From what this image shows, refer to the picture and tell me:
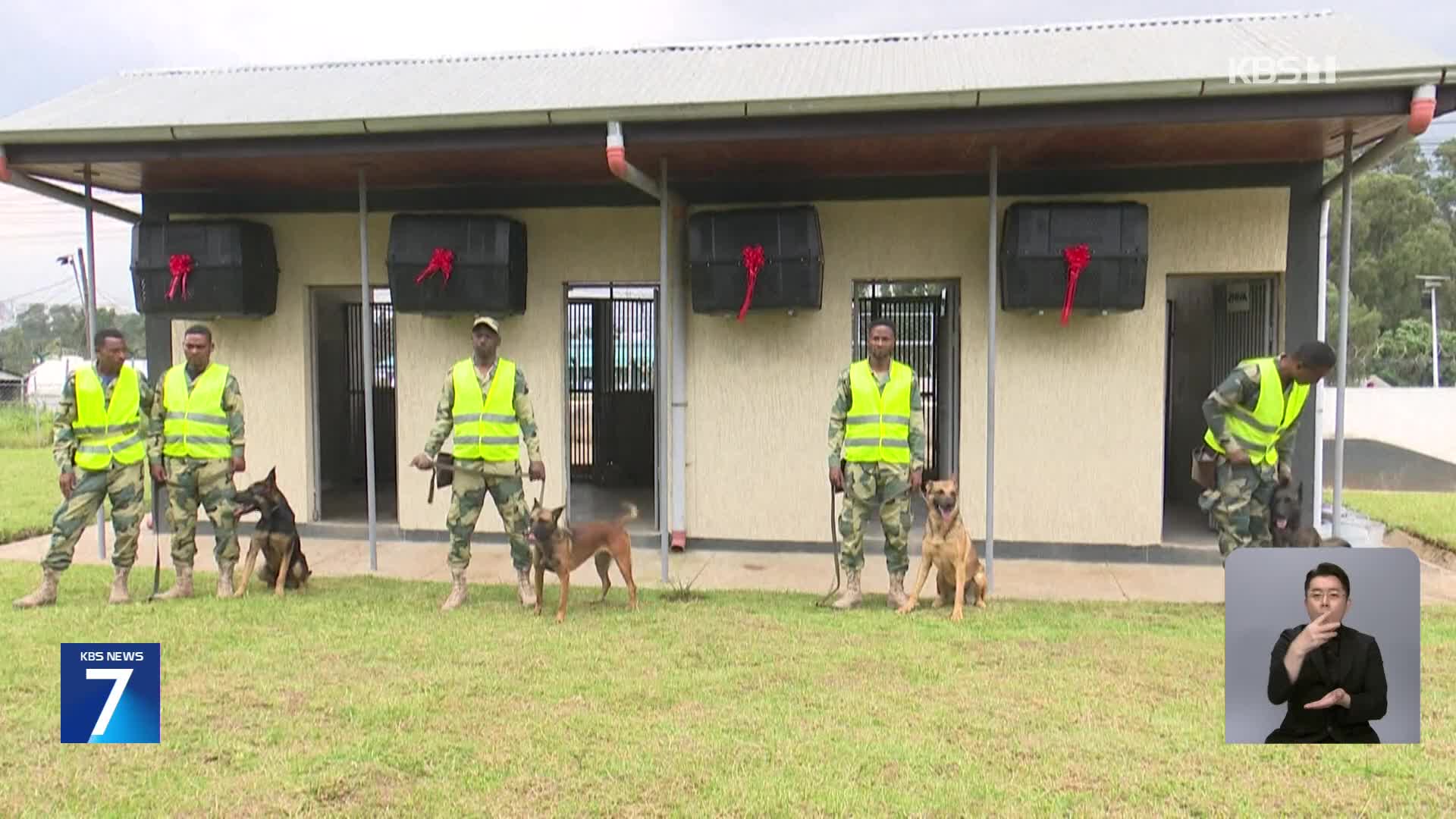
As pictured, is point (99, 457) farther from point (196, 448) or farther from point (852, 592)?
point (852, 592)

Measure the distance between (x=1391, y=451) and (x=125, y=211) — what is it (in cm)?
1963

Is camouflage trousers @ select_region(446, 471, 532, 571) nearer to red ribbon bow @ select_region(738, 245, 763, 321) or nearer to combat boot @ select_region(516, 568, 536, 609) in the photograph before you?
combat boot @ select_region(516, 568, 536, 609)

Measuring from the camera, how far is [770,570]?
7.27 metres

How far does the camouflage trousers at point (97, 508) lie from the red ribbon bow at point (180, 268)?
248cm

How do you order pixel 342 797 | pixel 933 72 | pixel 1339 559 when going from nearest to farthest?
pixel 1339 559 → pixel 342 797 → pixel 933 72

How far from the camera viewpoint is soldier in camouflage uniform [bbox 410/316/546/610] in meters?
5.91

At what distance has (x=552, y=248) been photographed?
7.99 m

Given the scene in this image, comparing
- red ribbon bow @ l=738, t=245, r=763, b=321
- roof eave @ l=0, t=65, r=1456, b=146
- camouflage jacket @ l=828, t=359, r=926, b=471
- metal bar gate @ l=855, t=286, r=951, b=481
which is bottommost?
camouflage jacket @ l=828, t=359, r=926, b=471

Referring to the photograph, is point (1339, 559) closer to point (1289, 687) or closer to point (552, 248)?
Result: point (1289, 687)

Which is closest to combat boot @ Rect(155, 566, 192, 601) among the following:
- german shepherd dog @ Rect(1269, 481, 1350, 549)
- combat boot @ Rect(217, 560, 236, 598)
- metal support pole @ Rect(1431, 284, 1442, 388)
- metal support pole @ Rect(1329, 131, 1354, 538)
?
combat boot @ Rect(217, 560, 236, 598)

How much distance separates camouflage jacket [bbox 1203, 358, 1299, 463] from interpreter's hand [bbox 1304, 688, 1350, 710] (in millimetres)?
2949

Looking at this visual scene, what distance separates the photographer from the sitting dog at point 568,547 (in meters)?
5.47

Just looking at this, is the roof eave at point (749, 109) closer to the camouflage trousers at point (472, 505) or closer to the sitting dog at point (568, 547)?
the camouflage trousers at point (472, 505)

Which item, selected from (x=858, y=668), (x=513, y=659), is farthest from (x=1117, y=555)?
(x=513, y=659)
